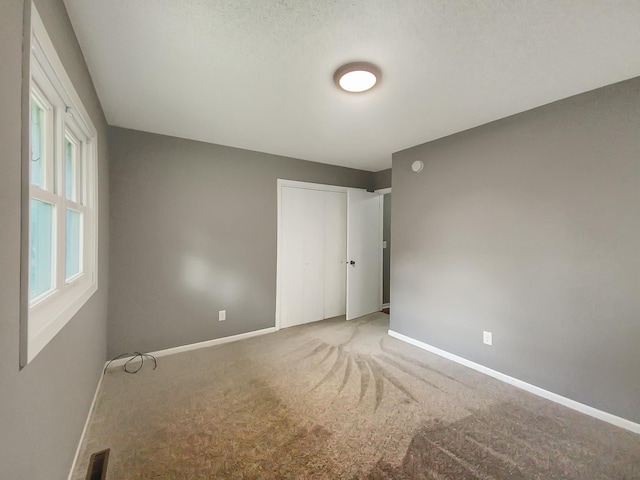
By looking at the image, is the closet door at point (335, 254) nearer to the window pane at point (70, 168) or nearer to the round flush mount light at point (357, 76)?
the round flush mount light at point (357, 76)

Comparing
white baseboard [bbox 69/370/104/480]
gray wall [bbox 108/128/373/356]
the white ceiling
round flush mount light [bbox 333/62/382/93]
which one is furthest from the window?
round flush mount light [bbox 333/62/382/93]

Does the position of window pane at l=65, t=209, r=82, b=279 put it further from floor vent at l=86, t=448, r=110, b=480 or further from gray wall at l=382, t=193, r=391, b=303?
gray wall at l=382, t=193, r=391, b=303

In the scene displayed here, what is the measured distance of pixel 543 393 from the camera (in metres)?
2.24

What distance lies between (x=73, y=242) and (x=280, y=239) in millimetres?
2180

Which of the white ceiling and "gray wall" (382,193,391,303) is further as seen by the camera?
"gray wall" (382,193,391,303)

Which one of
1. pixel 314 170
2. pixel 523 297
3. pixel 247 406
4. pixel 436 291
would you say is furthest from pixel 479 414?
pixel 314 170

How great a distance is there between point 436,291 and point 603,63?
7.23ft

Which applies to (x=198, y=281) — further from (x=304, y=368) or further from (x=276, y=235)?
(x=304, y=368)

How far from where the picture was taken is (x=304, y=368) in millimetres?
2656

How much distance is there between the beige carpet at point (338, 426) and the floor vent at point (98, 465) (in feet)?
0.11

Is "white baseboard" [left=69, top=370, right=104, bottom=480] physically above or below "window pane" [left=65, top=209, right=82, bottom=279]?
below

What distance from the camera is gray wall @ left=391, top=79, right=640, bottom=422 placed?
1.90 m

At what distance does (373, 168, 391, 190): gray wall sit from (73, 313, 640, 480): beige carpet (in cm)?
269

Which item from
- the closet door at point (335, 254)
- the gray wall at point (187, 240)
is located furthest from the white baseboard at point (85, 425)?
the closet door at point (335, 254)
